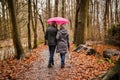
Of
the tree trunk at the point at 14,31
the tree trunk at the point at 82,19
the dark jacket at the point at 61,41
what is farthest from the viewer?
the tree trunk at the point at 82,19

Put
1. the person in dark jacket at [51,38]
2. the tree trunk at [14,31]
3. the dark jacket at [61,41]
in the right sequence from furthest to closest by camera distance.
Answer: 1. the tree trunk at [14,31]
2. the person in dark jacket at [51,38]
3. the dark jacket at [61,41]

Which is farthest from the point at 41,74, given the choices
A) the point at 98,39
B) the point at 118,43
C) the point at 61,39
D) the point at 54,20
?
the point at 118,43

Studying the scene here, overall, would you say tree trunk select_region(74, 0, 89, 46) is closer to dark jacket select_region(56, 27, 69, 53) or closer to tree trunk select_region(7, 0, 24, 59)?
tree trunk select_region(7, 0, 24, 59)

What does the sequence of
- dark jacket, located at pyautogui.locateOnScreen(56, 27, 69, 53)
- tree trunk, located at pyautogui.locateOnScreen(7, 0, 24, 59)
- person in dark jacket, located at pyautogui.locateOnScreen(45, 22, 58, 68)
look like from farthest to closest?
tree trunk, located at pyautogui.locateOnScreen(7, 0, 24, 59) < person in dark jacket, located at pyautogui.locateOnScreen(45, 22, 58, 68) < dark jacket, located at pyautogui.locateOnScreen(56, 27, 69, 53)

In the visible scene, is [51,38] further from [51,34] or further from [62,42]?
[62,42]

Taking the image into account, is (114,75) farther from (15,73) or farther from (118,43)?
(118,43)

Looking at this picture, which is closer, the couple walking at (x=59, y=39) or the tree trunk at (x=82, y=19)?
the couple walking at (x=59, y=39)

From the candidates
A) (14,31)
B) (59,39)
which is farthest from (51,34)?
(14,31)

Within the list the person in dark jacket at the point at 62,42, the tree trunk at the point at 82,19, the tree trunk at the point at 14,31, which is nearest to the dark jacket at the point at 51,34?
the person in dark jacket at the point at 62,42

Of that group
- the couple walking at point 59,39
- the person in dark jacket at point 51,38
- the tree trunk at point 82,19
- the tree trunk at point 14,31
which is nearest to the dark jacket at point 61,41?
the couple walking at point 59,39

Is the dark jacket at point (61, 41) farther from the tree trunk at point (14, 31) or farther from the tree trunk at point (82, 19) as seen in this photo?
the tree trunk at point (82, 19)

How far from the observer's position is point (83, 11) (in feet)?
57.6

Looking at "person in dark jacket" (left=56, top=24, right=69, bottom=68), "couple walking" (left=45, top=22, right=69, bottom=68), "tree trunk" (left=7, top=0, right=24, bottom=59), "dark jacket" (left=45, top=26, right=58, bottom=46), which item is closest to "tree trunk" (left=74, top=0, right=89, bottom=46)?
"tree trunk" (left=7, top=0, right=24, bottom=59)

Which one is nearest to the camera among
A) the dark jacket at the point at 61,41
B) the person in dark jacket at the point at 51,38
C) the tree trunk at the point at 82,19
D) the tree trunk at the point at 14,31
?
the dark jacket at the point at 61,41
